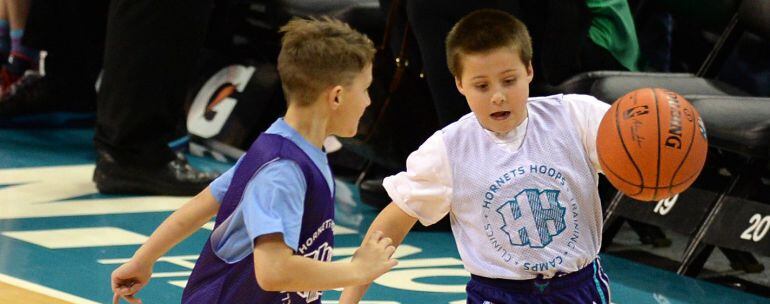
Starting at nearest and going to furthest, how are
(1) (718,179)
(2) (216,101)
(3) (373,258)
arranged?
(3) (373,258) < (1) (718,179) < (2) (216,101)

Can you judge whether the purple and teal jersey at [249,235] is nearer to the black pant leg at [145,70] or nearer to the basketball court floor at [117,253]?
the basketball court floor at [117,253]

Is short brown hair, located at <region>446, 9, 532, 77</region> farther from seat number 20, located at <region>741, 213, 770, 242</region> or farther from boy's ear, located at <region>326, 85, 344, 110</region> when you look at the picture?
seat number 20, located at <region>741, 213, 770, 242</region>

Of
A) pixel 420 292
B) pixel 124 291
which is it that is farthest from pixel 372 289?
pixel 124 291

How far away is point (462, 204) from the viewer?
11.0 ft

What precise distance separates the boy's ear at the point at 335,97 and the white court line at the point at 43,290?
1.42 metres

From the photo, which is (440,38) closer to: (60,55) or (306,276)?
(306,276)

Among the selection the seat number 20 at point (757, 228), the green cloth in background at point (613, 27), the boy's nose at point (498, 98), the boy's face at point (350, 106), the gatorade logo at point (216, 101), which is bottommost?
the gatorade logo at point (216, 101)

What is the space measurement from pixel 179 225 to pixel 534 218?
32.5 inches

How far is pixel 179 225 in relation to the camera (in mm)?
3021

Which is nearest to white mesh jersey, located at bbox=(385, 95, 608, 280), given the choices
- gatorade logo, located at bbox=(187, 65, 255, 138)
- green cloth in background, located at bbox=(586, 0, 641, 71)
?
green cloth in background, located at bbox=(586, 0, 641, 71)

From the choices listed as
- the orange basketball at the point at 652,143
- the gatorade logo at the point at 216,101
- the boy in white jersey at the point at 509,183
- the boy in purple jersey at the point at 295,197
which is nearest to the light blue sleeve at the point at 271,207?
the boy in purple jersey at the point at 295,197

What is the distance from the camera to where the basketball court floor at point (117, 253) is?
424 centimetres

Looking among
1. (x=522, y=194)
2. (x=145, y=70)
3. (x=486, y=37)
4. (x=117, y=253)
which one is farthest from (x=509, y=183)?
(x=145, y=70)

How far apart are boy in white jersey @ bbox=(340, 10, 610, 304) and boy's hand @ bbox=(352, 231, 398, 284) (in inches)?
14.1
